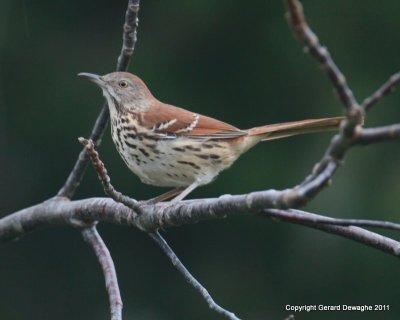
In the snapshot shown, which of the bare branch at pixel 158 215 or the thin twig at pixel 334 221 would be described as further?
the bare branch at pixel 158 215

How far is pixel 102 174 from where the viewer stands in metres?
2.97

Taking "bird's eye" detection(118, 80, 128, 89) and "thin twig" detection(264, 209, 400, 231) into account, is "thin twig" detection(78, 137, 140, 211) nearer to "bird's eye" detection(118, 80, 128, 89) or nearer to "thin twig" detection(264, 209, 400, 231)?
"thin twig" detection(264, 209, 400, 231)

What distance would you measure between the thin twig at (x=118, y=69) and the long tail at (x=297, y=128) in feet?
2.03

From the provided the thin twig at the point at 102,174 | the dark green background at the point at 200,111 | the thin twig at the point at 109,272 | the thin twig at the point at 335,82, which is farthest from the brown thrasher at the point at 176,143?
the dark green background at the point at 200,111

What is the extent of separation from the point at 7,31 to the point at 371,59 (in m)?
3.13

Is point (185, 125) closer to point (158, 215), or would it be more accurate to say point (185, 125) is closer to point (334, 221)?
point (158, 215)

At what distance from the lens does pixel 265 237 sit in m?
8.13

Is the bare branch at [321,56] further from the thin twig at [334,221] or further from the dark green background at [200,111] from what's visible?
the dark green background at [200,111]

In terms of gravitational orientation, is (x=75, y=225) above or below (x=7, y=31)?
below

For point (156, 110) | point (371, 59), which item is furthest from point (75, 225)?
point (371, 59)

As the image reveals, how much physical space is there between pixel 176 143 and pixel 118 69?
39 cm

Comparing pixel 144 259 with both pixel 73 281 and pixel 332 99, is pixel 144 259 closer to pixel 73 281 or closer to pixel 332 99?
pixel 73 281

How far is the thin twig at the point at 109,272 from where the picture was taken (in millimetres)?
3212

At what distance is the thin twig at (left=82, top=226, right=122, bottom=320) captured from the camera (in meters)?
3.21
